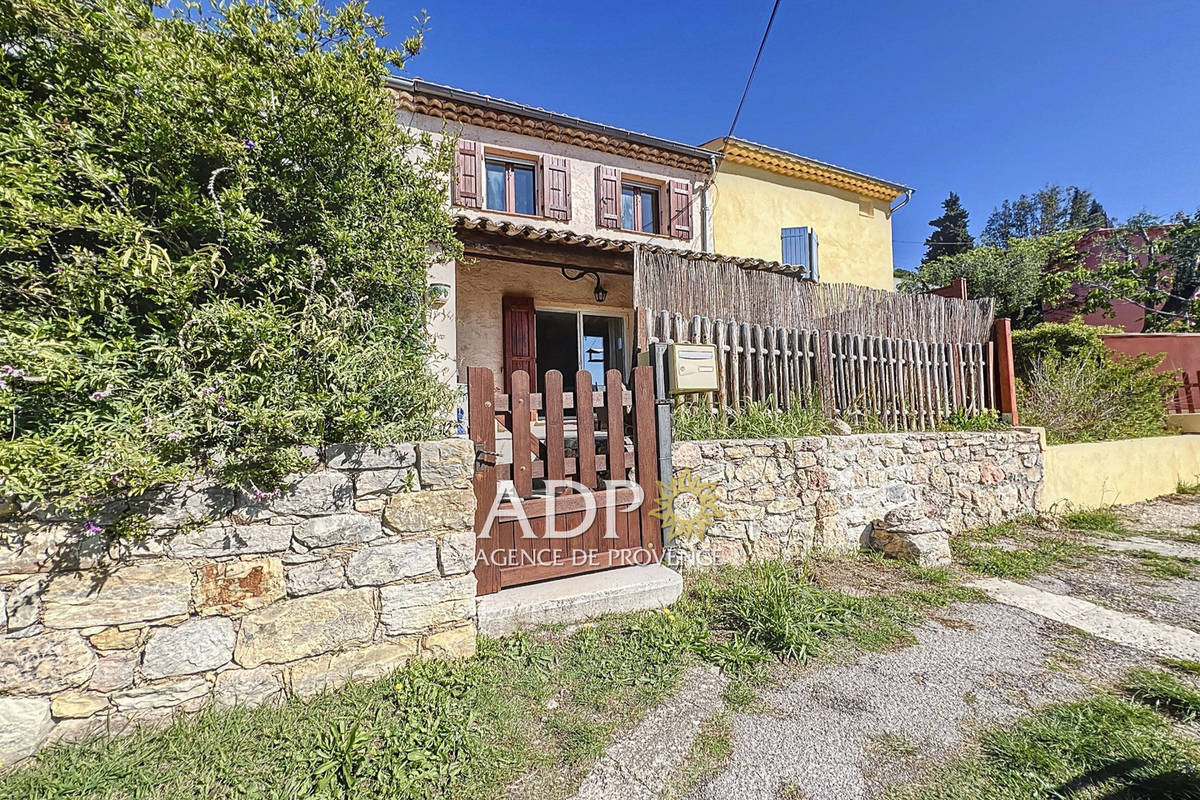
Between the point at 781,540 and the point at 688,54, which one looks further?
the point at 688,54

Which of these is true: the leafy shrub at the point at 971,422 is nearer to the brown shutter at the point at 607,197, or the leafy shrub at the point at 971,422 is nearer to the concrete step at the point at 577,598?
the concrete step at the point at 577,598

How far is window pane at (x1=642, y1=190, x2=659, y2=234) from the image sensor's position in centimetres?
861

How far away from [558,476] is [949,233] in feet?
122

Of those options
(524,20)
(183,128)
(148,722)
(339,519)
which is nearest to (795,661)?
(339,519)

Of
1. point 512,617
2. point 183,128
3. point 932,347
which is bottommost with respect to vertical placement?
point 512,617

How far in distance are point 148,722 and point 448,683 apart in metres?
1.21

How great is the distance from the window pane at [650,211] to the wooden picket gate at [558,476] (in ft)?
19.2

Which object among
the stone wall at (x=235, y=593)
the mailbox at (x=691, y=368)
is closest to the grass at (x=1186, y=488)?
the mailbox at (x=691, y=368)

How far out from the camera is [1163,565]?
4055 millimetres

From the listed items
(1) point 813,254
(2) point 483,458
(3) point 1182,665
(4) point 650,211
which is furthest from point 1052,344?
(2) point 483,458

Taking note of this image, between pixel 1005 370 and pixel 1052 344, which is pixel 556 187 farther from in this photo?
pixel 1052 344

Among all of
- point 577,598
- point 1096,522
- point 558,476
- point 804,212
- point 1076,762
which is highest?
point 804,212

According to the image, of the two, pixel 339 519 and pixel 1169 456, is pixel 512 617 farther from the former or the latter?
pixel 1169 456

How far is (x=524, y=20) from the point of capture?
20.0 feet
